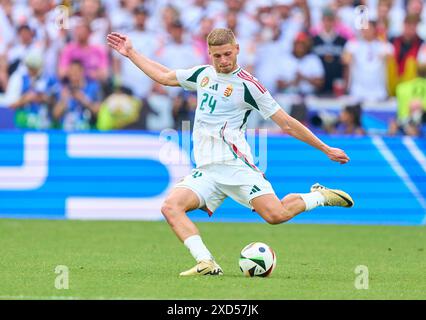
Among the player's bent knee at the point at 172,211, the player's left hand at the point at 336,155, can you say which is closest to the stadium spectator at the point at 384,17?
the player's left hand at the point at 336,155

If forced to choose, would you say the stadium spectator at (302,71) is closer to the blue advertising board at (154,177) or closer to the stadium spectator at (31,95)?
the blue advertising board at (154,177)

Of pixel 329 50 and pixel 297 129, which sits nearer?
pixel 297 129

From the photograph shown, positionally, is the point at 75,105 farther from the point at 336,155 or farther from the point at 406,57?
the point at 336,155

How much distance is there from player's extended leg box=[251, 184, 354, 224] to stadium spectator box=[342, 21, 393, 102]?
8871 mm

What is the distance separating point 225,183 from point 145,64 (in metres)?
1.43

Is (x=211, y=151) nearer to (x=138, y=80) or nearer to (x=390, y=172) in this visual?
(x=390, y=172)

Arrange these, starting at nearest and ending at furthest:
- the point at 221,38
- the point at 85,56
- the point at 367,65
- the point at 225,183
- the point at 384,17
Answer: the point at 221,38, the point at 225,183, the point at 367,65, the point at 85,56, the point at 384,17

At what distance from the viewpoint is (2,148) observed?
1744 centimetres

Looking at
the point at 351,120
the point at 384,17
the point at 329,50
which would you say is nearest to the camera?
the point at 351,120

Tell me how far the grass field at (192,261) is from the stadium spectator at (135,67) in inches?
148


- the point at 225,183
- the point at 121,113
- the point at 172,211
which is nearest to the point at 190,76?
the point at 225,183

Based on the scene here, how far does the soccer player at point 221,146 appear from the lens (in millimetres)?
10422

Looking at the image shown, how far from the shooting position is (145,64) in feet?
35.7

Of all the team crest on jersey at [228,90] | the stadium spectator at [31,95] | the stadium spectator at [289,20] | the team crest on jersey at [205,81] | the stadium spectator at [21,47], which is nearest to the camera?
the team crest on jersey at [228,90]
